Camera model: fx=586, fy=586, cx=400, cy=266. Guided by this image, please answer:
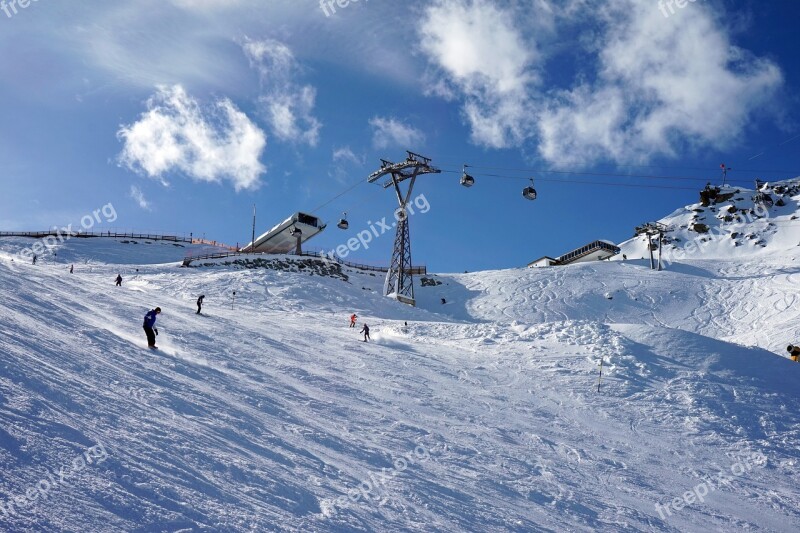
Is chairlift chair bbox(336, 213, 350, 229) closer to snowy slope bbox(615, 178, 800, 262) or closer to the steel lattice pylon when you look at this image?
the steel lattice pylon

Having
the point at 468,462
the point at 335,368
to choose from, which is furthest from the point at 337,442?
the point at 335,368

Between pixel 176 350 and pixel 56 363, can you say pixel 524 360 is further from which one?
pixel 56 363

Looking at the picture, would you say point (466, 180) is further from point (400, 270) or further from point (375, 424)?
point (375, 424)

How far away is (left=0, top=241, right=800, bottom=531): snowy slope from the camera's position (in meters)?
6.93

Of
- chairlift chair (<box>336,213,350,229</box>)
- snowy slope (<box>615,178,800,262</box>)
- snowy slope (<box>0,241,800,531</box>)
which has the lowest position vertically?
snowy slope (<box>0,241,800,531</box>)

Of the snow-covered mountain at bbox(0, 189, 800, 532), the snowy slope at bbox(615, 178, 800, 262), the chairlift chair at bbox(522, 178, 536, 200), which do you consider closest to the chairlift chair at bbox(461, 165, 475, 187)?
the chairlift chair at bbox(522, 178, 536, 200)

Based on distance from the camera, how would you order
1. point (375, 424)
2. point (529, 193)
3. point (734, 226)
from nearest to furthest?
1. point (375, 424)
2. point (529, 193)
3. point (734, 226)

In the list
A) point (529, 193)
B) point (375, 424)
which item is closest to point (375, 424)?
point (375, 424)

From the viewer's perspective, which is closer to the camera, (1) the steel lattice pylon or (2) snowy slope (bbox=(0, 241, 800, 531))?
(2) snowy slope (bbox=(0, 241, 800, 531))

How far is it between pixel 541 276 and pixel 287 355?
3998cm

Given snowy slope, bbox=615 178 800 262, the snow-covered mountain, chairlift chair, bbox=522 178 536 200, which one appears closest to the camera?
the snow-covered mountain

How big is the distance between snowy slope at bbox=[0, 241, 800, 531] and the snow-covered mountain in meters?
0.05

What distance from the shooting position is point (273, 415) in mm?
10750

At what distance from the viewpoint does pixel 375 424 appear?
11398mm
